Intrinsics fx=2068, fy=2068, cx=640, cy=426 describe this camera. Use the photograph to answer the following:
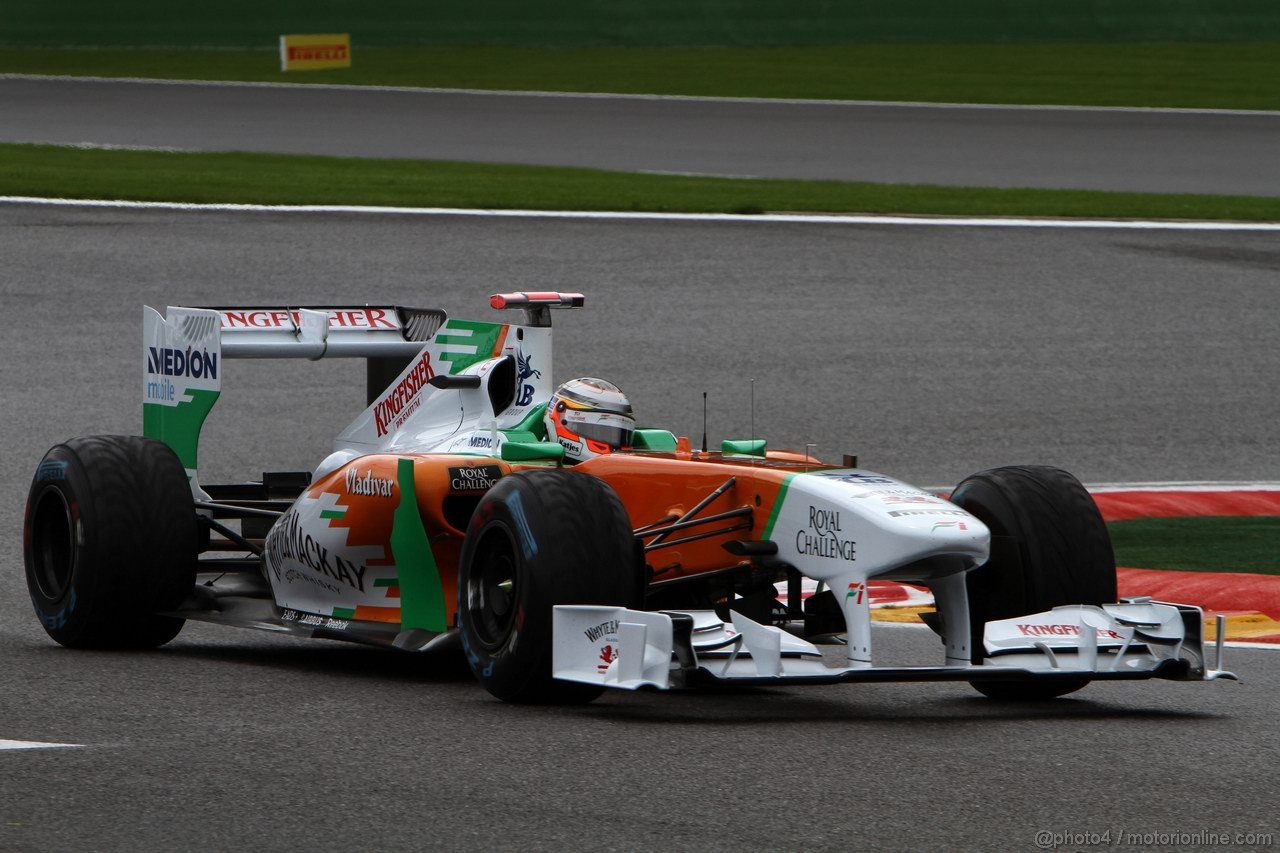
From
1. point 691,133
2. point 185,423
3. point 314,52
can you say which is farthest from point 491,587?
point 314,52

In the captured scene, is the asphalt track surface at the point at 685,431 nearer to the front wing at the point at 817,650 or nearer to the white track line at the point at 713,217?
the front wing at the point at 817,650

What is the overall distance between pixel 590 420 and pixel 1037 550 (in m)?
1.78

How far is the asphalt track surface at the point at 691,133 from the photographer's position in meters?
24.2

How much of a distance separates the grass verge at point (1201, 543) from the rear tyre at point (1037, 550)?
313 centimetres

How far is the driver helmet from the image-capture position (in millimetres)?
7898

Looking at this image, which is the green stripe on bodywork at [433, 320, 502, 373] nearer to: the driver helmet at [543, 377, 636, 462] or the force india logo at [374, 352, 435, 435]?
the force india logo at [374, 352, 435, 435]

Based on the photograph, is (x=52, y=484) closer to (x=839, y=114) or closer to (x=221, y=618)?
(x=221, y=618)

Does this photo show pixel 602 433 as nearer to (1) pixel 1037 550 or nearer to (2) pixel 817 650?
(2) pixel 817 650

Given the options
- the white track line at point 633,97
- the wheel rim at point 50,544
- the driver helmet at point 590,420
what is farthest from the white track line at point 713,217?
the driver helmet at point 590,420

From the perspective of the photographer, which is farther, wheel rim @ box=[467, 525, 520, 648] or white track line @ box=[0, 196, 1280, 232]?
white track line @ box=[0, 196, 1280, 232]

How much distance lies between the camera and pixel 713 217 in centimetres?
1994

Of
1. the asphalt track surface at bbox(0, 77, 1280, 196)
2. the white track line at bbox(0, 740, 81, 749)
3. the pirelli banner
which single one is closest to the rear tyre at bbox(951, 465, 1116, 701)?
the white track line at bbox(0, 740, 81, 749)

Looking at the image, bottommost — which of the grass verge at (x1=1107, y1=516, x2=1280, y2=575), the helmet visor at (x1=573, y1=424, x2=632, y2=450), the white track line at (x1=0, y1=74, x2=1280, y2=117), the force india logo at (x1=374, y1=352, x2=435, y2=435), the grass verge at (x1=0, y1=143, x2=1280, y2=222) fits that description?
the grass verge at (x1=1107, y1=516, x2=1280, y2=575)

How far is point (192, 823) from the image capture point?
17.0ft
